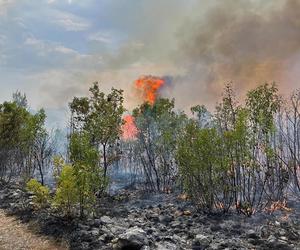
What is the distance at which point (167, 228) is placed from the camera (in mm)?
28062

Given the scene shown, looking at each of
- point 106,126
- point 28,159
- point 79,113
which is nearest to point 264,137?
point 106,126

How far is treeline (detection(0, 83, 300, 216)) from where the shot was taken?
2627 centimetres

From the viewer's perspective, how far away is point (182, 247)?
21281 mm

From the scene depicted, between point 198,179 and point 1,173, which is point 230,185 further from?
point 1,173

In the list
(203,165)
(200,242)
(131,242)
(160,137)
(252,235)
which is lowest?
(200,242)

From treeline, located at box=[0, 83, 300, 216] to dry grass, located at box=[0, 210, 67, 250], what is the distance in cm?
207

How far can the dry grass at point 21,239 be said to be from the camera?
2130 cm

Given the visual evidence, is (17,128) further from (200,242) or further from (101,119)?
(200,242)

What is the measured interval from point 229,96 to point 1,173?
99.2 feet

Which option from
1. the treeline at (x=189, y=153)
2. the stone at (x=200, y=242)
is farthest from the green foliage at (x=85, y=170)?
the stone at (x=200, y=242)

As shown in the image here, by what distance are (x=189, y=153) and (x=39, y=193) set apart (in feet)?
41.6

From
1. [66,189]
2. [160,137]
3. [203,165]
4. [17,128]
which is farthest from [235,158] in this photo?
[17,128]

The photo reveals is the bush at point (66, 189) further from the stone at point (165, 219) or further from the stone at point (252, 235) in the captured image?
the stone at point (252, 235)

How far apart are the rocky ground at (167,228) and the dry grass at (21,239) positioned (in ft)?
1.88
